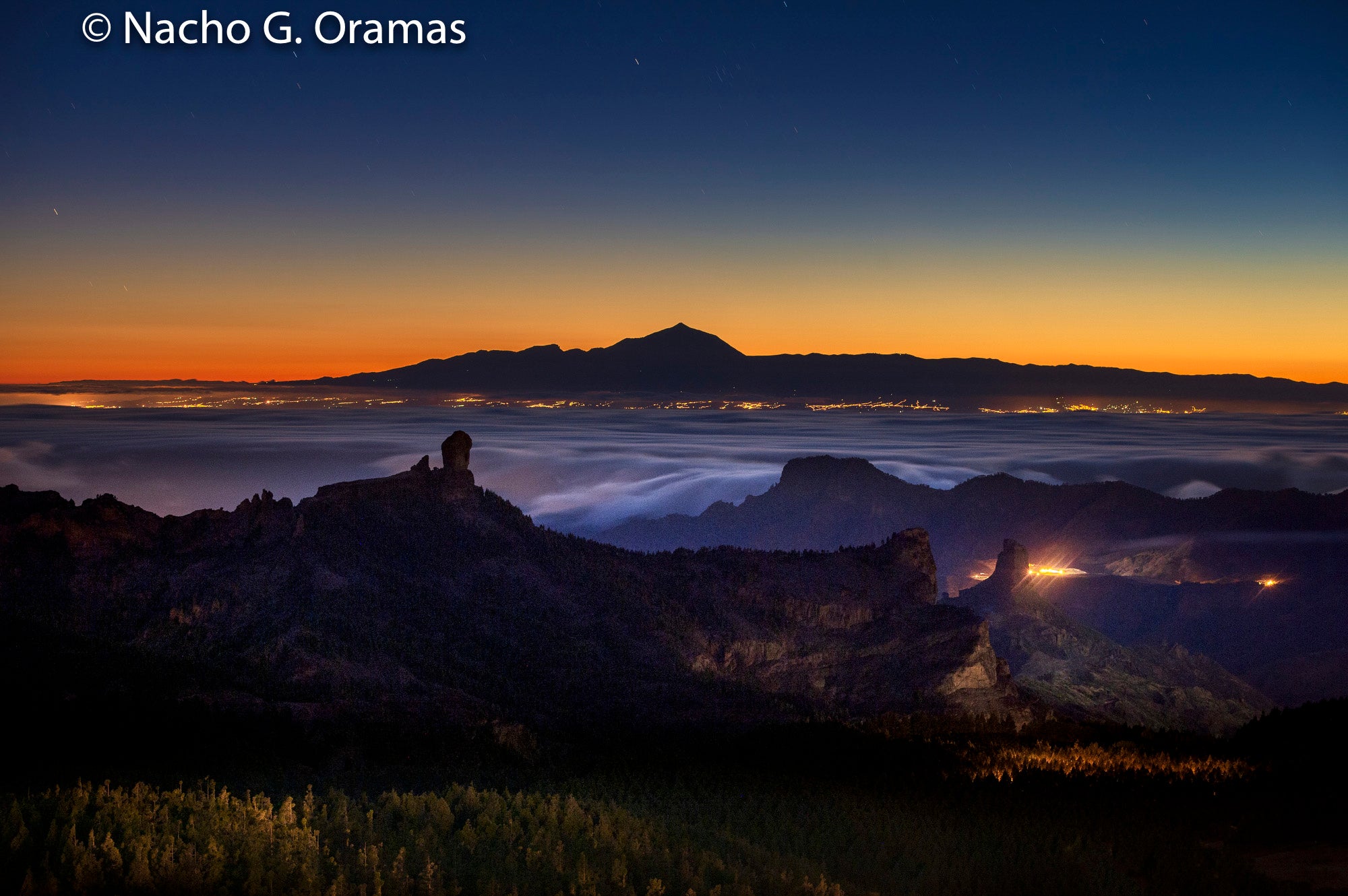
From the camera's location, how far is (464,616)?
128750mm

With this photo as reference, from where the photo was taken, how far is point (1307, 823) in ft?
104

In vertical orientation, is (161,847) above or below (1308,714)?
above

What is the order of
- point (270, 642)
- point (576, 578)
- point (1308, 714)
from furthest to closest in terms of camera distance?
point (576, 578), point (270, 642), point (1308, 714)

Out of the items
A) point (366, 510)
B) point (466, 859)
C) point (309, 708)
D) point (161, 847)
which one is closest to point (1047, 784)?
point (466, 859)

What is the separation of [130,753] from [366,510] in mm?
89022

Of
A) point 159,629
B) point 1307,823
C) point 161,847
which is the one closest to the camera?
point 161,847

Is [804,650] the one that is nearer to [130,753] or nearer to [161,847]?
[130,753]

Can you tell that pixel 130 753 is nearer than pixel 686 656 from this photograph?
Yes

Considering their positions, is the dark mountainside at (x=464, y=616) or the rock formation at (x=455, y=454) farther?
the rock formation at (x=455, y=454)

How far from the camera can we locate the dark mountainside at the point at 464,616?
99438mm

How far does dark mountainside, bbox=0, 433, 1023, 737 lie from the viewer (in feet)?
326

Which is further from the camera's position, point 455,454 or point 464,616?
point 455,454

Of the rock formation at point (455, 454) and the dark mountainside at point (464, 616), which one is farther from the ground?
the rock formation at point (455, 454)

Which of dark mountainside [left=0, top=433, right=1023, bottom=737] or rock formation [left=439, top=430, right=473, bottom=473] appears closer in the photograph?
dark mountainside [left=0, top=433, right=1023, bottom=737]
